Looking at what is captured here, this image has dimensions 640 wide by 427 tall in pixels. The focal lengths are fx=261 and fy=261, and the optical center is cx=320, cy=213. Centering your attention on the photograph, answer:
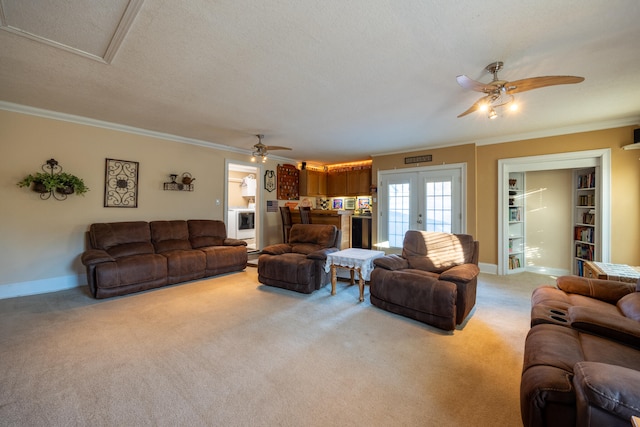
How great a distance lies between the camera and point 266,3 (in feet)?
5.59

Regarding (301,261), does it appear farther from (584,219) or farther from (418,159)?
(584,219)

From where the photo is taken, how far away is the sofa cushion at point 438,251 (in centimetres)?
324

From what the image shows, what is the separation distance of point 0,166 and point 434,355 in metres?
5.62

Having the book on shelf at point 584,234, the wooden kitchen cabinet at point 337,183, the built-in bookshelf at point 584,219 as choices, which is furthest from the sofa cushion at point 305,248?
the book on shelf at point 584,234

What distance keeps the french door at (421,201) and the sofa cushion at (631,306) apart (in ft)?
11.2

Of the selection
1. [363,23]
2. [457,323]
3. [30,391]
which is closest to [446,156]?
[457,323]

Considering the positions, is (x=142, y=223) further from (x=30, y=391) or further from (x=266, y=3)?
(x=266, y=3)

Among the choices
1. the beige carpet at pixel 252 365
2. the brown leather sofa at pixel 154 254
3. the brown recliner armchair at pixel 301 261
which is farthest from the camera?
the brown recliner armchair at pixel 301 261

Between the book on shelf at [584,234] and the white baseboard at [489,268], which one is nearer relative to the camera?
the book on shelf at [584,234]

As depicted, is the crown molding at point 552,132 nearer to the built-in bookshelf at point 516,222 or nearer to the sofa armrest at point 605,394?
the built-in bookshelf at point 516,222

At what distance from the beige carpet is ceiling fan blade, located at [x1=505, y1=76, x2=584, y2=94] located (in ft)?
7.39

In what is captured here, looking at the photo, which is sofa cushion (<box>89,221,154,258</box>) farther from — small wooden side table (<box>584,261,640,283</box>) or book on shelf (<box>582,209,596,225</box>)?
book on shelf (<box>582,209,596,225</box>)

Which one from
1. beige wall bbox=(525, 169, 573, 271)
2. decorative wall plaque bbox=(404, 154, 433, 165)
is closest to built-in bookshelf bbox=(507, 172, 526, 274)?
beige wall bbox=(525, 169, 573, 271)

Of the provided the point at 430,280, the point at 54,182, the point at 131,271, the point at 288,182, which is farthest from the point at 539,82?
the point at 288,182
